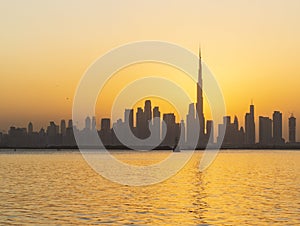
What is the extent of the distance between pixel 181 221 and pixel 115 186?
33.1 meters

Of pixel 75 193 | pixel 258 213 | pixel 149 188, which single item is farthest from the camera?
pixel 149 188

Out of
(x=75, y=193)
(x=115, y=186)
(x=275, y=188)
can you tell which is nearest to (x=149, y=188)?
(x=115, y=186)

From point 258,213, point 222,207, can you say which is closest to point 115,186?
point 222,207

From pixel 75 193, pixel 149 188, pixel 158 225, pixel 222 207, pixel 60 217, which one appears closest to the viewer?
pixel 158 225

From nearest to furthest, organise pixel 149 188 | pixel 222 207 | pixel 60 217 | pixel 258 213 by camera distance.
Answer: pixel 60 217
pixel 258 213
pixel 222 207
pixel 149 188

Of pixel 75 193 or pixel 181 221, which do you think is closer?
pixel 181 221

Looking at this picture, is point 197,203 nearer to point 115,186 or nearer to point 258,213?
point 258,213

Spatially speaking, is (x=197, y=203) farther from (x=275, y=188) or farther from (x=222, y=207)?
(x=275, y=188)

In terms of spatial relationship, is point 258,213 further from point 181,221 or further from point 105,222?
point 105,222

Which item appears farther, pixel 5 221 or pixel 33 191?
pixel 33 191

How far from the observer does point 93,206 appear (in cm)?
5041

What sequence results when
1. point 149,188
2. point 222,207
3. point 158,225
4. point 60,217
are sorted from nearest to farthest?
point 158,225, point 60,217, point 222,207, point 149,188

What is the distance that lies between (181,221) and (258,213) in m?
7.92

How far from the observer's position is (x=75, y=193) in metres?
63.4
